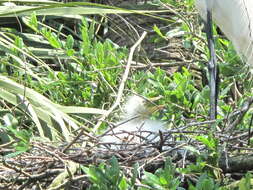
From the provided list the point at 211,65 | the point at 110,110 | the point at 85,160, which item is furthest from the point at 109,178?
the point at 211,65

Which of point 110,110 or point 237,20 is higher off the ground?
point 237,20

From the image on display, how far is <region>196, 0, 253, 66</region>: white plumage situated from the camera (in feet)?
8.55

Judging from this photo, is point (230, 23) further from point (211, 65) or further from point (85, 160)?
point (85, 160)

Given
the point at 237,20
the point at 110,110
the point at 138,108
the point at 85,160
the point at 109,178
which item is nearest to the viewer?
the point at 109,178

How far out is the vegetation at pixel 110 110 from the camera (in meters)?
1.86

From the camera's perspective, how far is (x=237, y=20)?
2686 mm

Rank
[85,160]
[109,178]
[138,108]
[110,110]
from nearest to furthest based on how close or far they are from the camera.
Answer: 1. [109,178]
2. [85,160]
3. [110,110]
4. [138,108]

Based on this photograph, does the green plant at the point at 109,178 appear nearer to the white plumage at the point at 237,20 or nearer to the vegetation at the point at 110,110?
the vegetation at the point at 110,110

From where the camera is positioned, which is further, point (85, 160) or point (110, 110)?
point (110, 110)

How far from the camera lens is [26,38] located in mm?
3541

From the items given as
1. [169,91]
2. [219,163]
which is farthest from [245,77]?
[219,163]

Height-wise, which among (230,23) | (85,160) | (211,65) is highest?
(230,23)

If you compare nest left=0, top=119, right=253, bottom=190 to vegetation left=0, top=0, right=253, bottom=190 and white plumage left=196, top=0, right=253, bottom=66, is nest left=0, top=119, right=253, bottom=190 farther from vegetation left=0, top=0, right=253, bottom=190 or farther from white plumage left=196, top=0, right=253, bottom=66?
white plumage left=196, top=0, right=253, bottom=66

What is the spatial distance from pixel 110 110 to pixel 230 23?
777 millimetres
